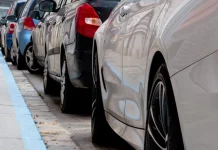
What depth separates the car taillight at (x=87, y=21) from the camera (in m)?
8.12

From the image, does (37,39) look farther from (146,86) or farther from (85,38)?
(146,86)

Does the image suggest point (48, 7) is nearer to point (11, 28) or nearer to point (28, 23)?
point (28, 23)

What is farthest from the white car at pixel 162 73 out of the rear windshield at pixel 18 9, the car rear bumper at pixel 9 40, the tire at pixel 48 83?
the rear windshield at pixel 18 9

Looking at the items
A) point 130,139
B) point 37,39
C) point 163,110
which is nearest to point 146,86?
point 163,110

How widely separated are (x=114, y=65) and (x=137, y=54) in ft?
3.24

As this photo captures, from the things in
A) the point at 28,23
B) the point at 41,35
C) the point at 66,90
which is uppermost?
the point at 41,35

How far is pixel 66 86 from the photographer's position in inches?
341

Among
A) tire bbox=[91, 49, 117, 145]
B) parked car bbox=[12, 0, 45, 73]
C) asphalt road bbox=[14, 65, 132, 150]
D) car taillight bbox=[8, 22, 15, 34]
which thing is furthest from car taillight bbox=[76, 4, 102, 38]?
car taillight bbox=[8, 22, 15, 34]

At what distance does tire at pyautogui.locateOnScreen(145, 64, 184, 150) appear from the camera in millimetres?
3596

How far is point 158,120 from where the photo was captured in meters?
4.12

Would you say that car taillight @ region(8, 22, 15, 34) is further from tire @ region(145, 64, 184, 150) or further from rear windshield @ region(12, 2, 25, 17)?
tire @ region(145, 64, 184, 150)

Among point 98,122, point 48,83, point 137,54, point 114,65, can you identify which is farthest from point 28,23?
point 137,54

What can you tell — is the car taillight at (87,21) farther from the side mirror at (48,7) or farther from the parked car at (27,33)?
the parked car at (27,33)

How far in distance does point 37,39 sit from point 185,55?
35.1 ft
